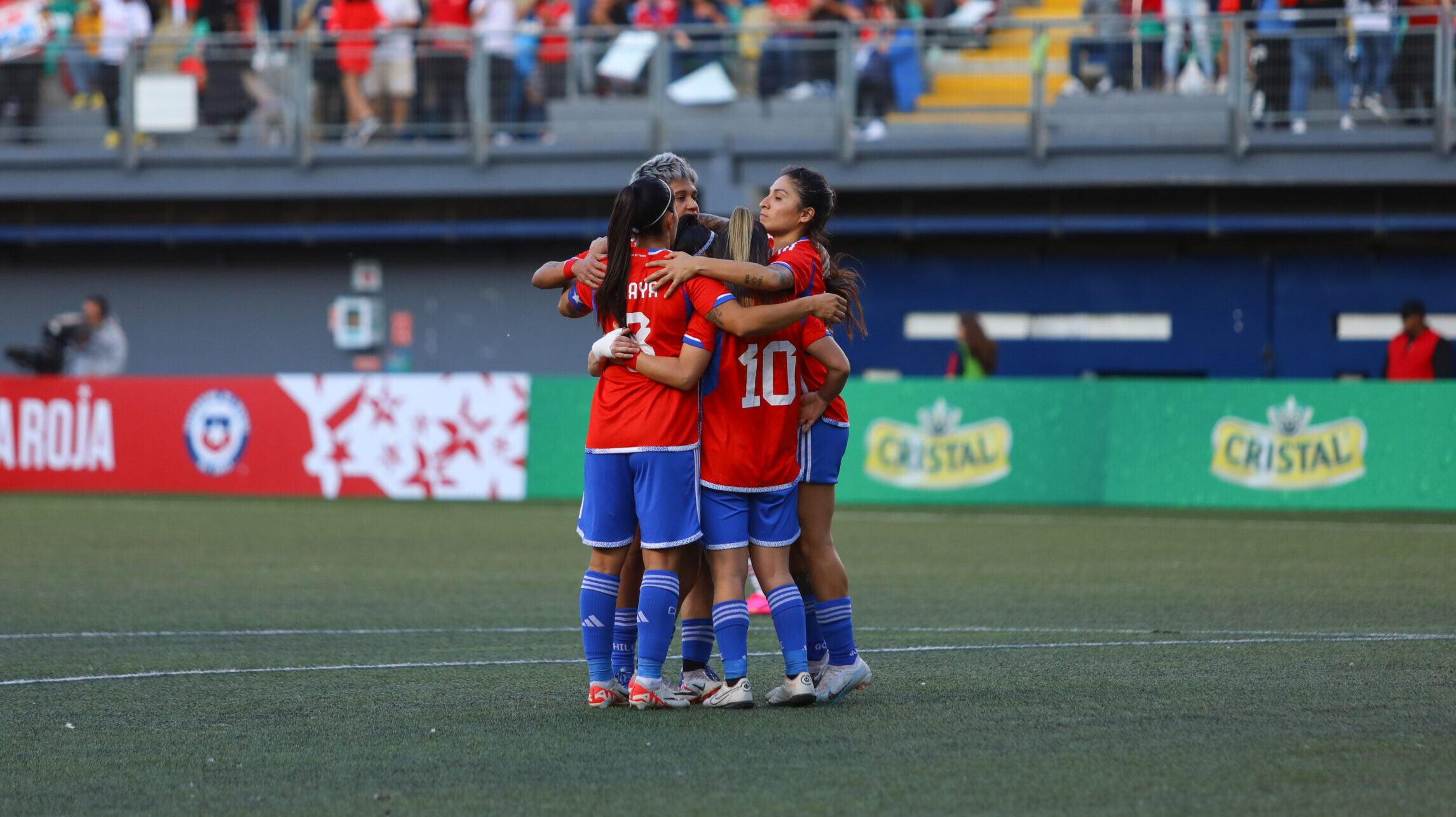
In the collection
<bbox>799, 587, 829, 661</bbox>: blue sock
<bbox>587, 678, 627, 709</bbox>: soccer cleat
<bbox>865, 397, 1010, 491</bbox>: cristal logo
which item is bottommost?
<bbox>865, 397, 1010, 491</bbox>: cristal logo

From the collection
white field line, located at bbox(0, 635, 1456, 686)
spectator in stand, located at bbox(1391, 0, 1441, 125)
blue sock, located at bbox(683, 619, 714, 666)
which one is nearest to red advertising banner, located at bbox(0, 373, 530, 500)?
spectator in stand, located at bbox(1391, 0, 1441, 125)

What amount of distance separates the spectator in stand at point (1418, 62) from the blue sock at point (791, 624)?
13683 mm

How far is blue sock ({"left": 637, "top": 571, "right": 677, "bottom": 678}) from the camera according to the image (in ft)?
18.7

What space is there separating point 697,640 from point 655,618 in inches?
16.9

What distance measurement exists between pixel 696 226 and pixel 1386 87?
45.2 feet

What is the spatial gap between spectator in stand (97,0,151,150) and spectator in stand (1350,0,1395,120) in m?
13.5

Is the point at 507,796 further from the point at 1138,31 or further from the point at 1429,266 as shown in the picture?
the point at 1429,266

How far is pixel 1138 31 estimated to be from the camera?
1802 cm

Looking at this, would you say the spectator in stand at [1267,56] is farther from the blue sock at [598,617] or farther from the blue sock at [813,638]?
the blue sock at [598,617]

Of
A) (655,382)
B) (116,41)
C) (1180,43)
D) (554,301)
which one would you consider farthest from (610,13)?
(655,382)

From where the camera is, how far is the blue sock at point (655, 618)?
18.7 feet

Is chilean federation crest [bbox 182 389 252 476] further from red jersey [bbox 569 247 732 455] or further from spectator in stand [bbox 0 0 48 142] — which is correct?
red jersey [bbox 569 247 732 455]

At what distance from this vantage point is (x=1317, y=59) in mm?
17594

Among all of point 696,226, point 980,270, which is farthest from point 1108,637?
point 980,270
